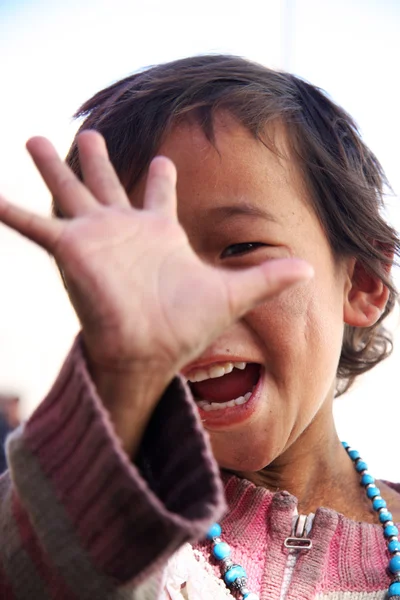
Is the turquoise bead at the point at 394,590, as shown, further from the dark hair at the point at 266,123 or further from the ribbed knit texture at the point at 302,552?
the dark hair at the point at 266,123

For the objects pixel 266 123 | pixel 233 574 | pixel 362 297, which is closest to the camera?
pixel 233 574

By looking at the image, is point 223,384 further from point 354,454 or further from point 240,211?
point 354,454

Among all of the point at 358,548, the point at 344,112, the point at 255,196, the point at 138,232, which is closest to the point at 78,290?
the point at 138,232

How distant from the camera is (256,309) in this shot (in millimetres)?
855

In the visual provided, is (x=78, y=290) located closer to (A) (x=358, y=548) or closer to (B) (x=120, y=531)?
(B) (x=120, y=531)

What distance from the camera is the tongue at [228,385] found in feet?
2.95

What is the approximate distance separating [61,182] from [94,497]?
9.5 inches

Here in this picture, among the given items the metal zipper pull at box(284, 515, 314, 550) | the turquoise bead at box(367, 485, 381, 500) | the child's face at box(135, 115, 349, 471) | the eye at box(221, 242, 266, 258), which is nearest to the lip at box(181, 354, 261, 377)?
the child's face at box(135, 115, 349, 471)

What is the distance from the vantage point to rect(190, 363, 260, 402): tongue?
0.90m

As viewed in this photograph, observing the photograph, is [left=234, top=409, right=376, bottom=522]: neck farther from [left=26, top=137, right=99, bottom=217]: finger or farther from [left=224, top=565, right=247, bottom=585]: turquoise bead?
[left=26, top=137, right=99, bottom=217]: finger

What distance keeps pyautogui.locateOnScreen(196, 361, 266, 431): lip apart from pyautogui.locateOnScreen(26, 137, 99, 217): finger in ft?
1.27

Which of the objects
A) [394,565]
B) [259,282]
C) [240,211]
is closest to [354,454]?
[394,565]

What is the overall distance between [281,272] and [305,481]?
1.92 feet

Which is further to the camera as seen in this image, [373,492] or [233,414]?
[373,492]
